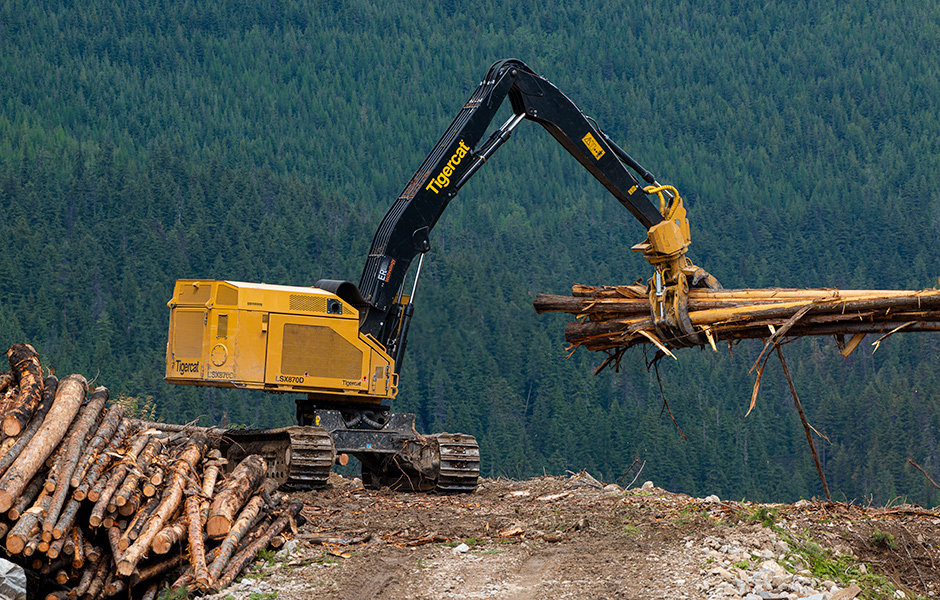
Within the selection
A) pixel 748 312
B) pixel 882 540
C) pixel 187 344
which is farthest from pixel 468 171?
pixel 882 540

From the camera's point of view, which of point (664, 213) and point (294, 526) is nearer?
point (294, 526)

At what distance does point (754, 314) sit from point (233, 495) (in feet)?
19.7

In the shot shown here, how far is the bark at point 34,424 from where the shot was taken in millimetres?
9866

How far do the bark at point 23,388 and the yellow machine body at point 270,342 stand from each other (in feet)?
11.0

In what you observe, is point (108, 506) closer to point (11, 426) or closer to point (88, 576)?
point (88, 576)

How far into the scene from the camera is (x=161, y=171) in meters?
123

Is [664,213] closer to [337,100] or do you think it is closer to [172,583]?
[172,583]

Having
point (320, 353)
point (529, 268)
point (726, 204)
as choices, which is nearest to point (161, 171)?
point (529, 268)

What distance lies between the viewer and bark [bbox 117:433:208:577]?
9.27 metres

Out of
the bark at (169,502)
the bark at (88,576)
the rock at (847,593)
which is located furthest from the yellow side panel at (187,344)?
the rock at (847,593)

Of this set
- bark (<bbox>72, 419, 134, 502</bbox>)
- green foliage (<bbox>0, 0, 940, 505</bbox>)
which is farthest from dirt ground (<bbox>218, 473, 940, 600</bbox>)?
green foliage (<bbox>0, 0, 940, 505</bbox>)

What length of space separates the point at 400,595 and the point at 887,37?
206 metres

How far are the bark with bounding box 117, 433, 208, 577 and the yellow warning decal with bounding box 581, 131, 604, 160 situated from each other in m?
7.65

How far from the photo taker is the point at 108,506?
9.88 m
